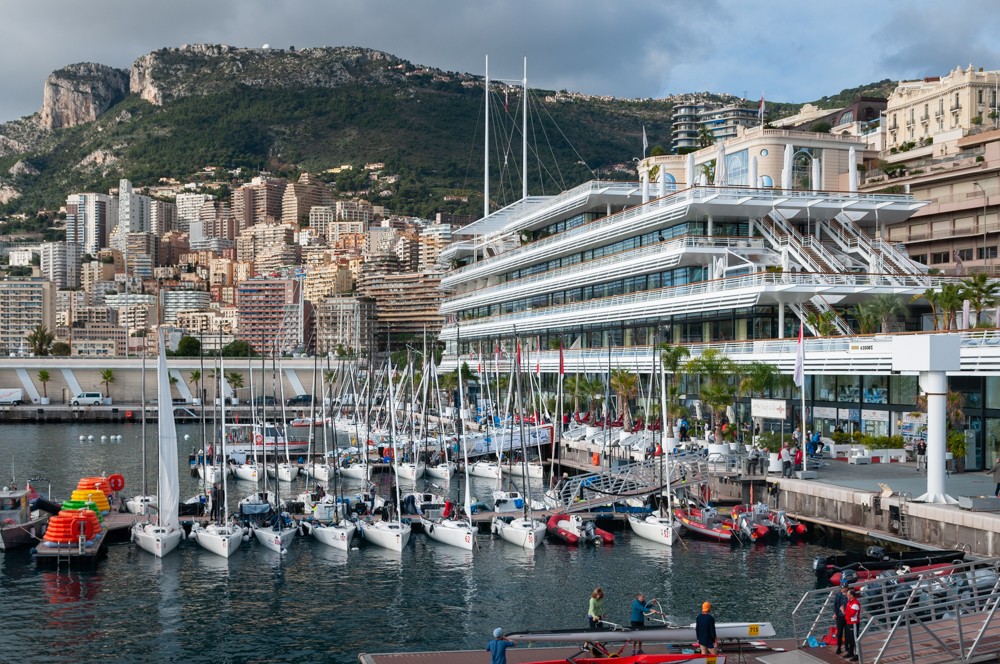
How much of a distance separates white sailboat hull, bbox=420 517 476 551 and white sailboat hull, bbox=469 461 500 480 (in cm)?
2262

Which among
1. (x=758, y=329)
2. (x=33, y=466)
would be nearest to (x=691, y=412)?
(x=758, y=329)

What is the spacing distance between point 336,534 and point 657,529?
531 inches

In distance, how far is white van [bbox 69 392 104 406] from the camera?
147 metres

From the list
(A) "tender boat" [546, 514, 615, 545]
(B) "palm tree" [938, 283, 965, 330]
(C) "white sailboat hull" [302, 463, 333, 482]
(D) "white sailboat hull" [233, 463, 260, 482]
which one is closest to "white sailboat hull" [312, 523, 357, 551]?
(A) "tender boat" [546, 514, 615, 545]

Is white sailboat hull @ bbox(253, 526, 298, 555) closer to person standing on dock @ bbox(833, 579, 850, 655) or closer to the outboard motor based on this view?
the outboard motor

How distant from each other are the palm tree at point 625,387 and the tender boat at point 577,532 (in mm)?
27466

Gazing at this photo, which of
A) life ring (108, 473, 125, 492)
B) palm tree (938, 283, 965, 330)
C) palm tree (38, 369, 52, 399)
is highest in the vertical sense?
palm tree (938, 283, 965, 330)

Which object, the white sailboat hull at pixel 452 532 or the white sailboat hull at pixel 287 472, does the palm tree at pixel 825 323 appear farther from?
the white sailboat hull at pixel 287 472

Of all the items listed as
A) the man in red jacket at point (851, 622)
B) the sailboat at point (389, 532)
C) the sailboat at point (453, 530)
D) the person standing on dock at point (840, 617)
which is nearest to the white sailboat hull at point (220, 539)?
the sailboat at point (389, 532)

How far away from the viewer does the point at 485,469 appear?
72375 millimetres

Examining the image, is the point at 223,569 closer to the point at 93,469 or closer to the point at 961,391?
the point at 961,391

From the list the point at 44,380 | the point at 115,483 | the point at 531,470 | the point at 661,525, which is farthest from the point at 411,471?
the point at 44,380

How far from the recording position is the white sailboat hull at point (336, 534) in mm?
46906

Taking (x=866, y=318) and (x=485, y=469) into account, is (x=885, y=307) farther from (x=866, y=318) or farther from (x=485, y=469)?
(x=485, y=469)
